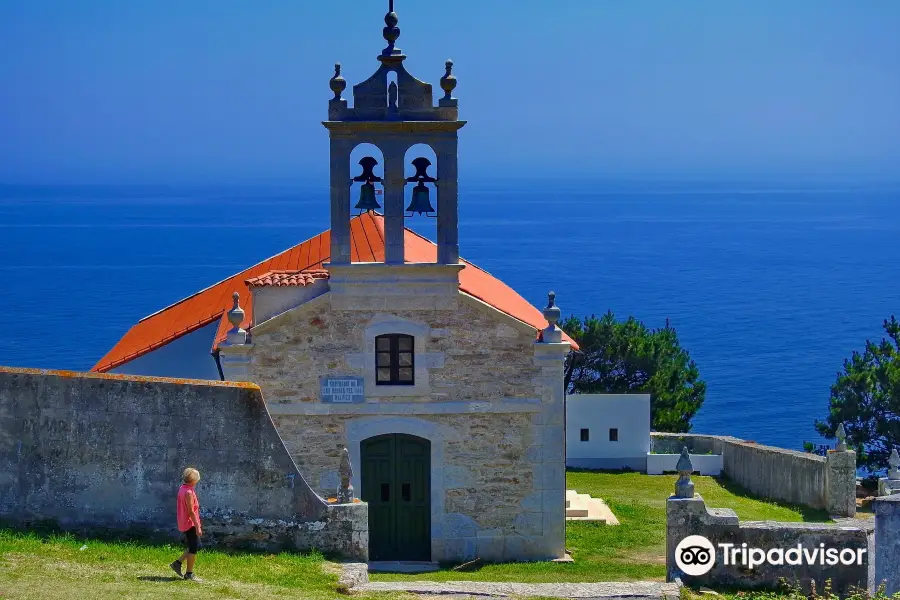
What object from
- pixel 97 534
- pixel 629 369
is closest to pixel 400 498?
pixel 97 534

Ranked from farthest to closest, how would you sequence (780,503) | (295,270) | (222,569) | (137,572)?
1. (780,503)
2. (295,270)
3. (222,569)
4. (137,572)

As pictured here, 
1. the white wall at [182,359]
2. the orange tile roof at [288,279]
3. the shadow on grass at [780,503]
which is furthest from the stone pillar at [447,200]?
the shadow on grass at [780,503]

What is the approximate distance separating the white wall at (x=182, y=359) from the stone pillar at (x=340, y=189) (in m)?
4.84

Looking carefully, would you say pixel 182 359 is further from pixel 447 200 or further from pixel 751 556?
pixel 751 556

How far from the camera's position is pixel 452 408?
792 inches

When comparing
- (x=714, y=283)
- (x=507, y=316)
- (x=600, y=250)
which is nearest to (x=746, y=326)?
(x=714, y=283)

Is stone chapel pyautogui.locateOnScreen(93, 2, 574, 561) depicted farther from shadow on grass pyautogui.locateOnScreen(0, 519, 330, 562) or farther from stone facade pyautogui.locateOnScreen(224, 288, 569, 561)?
shadow on grass pyautogui.locateOnScreen(0, 519, 330, 562)

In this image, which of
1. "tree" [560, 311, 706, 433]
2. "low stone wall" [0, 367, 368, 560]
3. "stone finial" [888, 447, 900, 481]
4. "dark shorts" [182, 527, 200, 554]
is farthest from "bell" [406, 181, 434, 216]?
"tree" [560, 311, 706, 433]

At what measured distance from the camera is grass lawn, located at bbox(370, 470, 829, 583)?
60.5 ft

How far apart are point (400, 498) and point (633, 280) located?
10599 cm

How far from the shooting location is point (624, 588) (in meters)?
14.9

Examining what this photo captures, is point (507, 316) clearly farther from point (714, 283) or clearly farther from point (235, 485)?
point (714, 283)

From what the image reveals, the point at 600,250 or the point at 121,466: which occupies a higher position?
the point at 600,250

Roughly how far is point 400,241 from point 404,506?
403 centimetres
